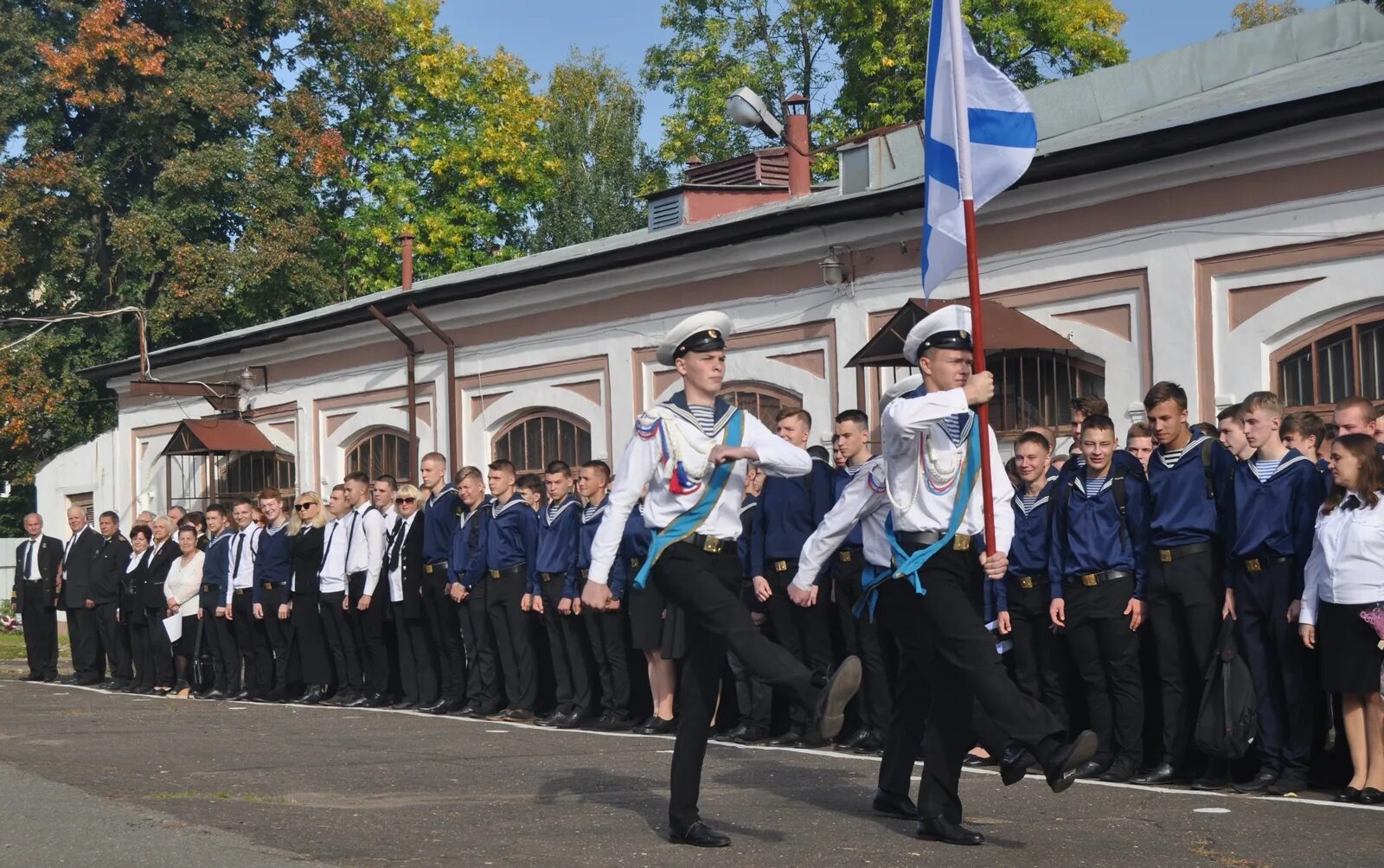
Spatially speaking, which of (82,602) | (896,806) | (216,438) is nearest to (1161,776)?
(896,806)

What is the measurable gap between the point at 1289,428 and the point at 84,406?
29705mm

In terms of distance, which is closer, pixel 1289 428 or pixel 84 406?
pixel 1289 428

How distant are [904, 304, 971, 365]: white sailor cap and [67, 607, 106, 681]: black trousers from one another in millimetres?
13966

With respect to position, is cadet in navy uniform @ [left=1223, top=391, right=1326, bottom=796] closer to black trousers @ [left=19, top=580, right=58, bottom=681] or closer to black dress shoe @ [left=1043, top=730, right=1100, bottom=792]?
black dress shoe @ [left=1043, top=730, right=1100, bottom=792]

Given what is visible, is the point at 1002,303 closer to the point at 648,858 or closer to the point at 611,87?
the point at 648,858

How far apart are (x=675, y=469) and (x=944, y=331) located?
1.23m

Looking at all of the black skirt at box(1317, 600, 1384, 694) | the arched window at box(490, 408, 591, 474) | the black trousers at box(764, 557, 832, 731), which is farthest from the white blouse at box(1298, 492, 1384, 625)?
the arched window at box(490, 408, 591, 474)

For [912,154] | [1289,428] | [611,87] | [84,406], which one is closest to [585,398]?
[912,154]

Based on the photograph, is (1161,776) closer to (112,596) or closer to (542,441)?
(542,441)

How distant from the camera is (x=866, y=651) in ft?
35.9

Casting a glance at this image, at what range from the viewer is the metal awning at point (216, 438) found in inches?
977

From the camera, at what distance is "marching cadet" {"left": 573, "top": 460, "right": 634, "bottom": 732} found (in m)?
12.8

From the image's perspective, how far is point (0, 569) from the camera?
3472 cm

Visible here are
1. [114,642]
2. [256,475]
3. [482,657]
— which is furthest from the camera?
[256,475]
